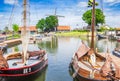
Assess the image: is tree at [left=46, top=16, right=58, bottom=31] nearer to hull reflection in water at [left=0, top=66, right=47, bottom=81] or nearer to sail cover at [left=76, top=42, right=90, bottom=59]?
sail cover at [left=76, top=42, right=90, bottom=59]

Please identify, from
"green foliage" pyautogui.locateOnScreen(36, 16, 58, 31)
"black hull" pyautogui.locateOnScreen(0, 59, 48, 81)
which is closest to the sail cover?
"black hull" pyautogui.locateOnScreen(0, 59, 48, 81)

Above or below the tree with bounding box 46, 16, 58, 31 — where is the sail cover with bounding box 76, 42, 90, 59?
below

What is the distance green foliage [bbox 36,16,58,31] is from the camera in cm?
18269

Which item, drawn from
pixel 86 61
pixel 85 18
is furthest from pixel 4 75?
pixel 85 18

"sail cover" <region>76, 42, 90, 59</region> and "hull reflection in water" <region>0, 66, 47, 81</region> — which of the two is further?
"sail cover" <region>76, 42, 90, 59</region>

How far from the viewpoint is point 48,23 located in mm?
184625

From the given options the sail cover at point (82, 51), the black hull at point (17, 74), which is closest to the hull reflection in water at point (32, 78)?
the black hull at point (17, 74)

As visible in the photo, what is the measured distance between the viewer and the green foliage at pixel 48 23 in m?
183

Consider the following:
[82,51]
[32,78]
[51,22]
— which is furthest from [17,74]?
[51,22]

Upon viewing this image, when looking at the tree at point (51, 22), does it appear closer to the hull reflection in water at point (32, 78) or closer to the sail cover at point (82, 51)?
the sail cover at point (82, 51)

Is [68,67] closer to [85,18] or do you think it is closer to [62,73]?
[62,73]

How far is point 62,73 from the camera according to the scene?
32781mm

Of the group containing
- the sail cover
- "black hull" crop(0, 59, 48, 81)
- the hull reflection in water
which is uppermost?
the sail cover

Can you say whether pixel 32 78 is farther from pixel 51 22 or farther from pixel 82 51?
pixel 51 22
